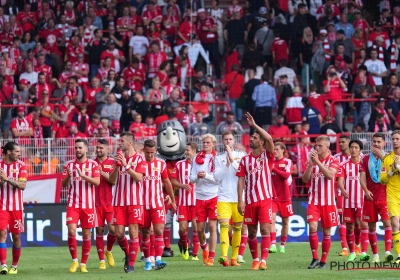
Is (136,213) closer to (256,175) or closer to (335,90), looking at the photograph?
(256,175)

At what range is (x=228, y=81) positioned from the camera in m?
27.1

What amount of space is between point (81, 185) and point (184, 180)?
109 inches

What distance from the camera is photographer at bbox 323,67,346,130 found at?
26031 mm

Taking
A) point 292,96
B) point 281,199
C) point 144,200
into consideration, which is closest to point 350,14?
point 292,96

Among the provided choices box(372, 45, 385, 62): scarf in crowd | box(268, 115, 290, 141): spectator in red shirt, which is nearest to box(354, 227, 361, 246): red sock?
box(268, 115, 290, 141): spectator in red shirt

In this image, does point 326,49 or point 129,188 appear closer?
point 129,188

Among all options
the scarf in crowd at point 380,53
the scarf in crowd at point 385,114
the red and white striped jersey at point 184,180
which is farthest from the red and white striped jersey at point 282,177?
the scarf in crowd at point 380,53

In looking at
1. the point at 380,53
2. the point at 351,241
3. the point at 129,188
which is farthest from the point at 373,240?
the point at 380,53

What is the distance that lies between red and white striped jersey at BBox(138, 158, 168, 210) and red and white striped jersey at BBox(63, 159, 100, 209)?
79cm

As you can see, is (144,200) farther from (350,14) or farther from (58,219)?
(350,14)

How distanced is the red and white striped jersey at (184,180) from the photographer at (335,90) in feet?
27.0

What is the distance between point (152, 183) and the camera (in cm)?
1622

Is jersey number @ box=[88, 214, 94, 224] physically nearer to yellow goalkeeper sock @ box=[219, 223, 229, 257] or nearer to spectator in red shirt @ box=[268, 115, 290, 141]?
yellow goalkeeper sock @ box=[219, 223, 229, 257]

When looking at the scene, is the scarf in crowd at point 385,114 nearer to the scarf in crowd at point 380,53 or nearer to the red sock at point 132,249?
the scarf in crowd at point 380,53
